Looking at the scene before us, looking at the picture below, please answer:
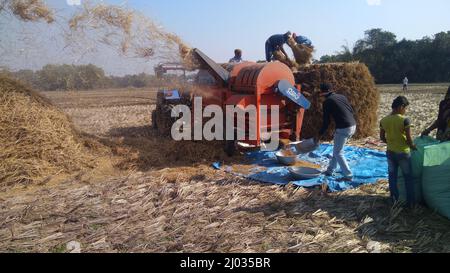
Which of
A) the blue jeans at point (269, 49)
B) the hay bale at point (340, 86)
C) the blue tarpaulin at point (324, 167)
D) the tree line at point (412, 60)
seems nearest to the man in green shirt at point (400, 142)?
the blue tarpaulin at point (324, 167)

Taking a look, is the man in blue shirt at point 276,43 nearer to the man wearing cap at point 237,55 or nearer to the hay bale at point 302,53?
the hay bale at point 302,53

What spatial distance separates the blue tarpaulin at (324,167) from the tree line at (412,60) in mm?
37080

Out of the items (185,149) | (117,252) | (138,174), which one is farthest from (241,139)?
(117,252)

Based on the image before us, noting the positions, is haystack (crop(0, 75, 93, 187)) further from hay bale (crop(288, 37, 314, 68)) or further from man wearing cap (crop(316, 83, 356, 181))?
hay bale (crop(288, 37, 314, 68))

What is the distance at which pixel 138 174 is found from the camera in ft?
21.3

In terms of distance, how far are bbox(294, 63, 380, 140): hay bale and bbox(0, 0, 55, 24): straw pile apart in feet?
18.8

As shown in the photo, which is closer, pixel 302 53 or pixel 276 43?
pixel 276 43

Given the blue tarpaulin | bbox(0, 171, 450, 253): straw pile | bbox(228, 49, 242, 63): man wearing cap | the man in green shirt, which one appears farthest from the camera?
bbox(228, 49, 242, 63): man wearing cap

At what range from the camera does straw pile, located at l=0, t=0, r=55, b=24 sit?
706cm

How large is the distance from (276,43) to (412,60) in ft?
142

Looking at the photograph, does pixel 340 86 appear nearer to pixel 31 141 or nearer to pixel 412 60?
pixel 31 141

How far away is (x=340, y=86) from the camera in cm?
904

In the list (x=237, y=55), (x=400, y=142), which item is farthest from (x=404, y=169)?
(x=237, y=55)

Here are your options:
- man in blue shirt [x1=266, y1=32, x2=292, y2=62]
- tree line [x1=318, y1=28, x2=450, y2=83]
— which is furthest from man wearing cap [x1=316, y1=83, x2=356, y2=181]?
tree line [x1=318, y1=28, x2=450, y2=83]
